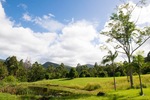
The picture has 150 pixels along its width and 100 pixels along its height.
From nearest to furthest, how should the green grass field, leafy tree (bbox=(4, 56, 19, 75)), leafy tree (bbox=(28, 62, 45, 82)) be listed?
the green grass field < leafy tree (bbox=(4, 56, 19, 75)) < leafy tree (bbox=(28, 62, 45, 82))

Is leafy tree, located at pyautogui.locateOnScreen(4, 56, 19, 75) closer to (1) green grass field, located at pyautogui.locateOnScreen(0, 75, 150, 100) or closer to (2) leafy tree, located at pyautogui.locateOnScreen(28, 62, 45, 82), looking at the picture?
(2) leafy tree, located at pyautogui.locateOnScreen(28, 62, 45, 82)

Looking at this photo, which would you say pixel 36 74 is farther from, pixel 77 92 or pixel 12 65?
pixel 77 92

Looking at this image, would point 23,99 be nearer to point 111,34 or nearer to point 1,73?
point 111,34

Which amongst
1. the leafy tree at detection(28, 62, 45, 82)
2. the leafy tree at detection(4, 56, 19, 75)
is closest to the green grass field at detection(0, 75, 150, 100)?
the leafy tree at detection(4, 56, 19, 75)

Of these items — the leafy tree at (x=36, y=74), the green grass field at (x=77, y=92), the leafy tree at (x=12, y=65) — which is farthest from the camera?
the leafy tree at (x=36, y=74)

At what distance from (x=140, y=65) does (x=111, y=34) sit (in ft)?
59.6

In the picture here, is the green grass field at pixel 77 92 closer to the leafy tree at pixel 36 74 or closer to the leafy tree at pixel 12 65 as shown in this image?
the leafy tree at pixel 12 65

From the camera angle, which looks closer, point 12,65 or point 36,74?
point 12,65

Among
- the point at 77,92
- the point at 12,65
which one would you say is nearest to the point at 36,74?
the point at 12,65

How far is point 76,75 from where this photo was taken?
335ft

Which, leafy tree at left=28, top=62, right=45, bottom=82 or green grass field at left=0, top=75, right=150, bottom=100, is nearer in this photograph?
green grass field at left=0, top=75, right=150, bottom=100

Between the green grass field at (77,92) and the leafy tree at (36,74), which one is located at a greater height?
the leafy tree at (36,74)

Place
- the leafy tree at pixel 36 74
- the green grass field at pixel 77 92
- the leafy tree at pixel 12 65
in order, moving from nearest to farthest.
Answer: the green grass field at pixel 77 92, the leafy tree at pixel 12 65, the leafy tree at pixel 36 74

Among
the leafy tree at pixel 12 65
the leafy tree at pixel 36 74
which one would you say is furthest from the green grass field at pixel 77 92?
the leafy tree at pixel 36 74
